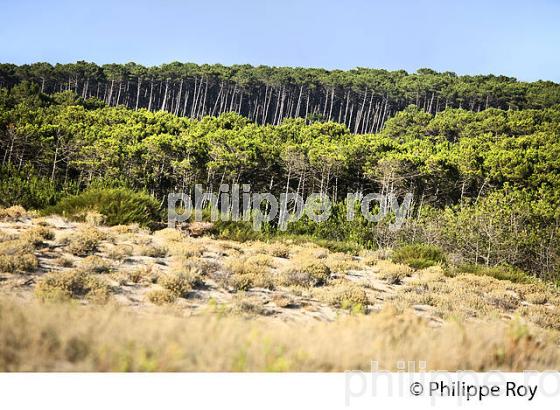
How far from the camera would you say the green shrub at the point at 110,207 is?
9.73m

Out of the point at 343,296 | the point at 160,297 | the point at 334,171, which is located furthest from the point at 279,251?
the point at 334,171

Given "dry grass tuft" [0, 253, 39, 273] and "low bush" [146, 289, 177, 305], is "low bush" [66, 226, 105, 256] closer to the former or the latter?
"dry grass tuft" [0, 253, 39, 273]

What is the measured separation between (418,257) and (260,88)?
94.4 m

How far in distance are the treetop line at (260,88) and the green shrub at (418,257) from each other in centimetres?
7798

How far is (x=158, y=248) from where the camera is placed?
7.86 metres

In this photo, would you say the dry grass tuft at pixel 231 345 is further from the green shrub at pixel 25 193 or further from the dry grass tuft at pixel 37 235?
the green shrub at pixel 25 193

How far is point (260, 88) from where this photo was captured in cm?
10044

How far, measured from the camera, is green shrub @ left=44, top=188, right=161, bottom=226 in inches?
383

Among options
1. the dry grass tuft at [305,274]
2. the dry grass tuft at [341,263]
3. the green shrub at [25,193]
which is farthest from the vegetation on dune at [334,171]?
the dry grass tuft at [305,274]

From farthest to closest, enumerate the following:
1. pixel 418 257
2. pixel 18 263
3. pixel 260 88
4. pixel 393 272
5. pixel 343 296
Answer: pixel 260 88
pixel 418 257
pixel 393 272
pixel 343 296
pixel 18 263

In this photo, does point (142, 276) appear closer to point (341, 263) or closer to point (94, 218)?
point (94, 218)

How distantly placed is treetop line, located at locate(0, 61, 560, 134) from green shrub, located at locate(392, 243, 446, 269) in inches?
3070

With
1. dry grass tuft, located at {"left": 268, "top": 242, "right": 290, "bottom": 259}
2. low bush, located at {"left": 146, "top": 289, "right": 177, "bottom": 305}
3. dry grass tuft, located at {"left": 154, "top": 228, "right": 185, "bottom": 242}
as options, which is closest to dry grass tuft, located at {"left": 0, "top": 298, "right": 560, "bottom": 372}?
low bush, located at {"left": 146, "top": 289, "right": 177, "bottom": 305}

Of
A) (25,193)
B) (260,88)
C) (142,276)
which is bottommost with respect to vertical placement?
(142,276)
